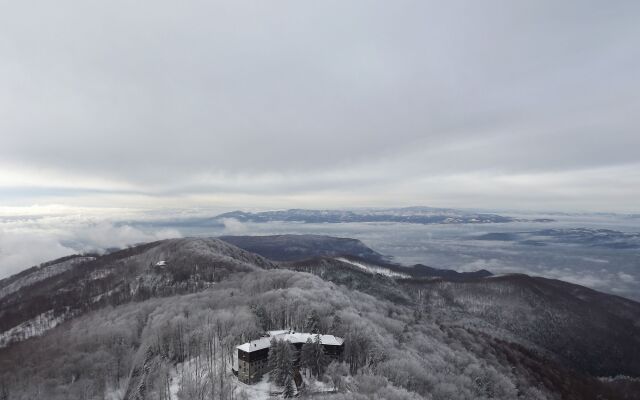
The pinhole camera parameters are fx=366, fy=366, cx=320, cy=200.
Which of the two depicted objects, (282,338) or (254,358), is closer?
(254,358)

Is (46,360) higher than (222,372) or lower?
lower

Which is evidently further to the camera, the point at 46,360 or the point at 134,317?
the point at 134,317

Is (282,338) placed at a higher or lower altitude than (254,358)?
higher

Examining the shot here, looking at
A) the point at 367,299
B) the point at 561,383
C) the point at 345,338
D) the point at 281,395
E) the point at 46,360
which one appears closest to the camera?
the point at 281,395

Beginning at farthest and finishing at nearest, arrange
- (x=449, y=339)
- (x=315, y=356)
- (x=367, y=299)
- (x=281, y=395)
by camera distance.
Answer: (x=367, y=299) < (x=449, y=339) < (x=315, y=356) < (x=281, y=395)

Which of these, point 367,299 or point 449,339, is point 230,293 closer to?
point 367,299

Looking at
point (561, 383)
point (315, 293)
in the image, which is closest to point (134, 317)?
point (315, 293)

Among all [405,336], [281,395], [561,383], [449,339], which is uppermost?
[281,395]

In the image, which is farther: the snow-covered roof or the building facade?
the snow-covered roof

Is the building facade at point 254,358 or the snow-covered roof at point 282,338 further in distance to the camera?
the snow-covered roof at point 282,338
